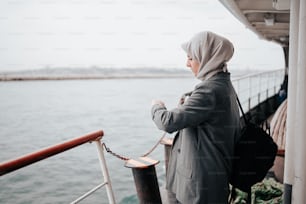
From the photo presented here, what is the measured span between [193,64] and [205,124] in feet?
0.78

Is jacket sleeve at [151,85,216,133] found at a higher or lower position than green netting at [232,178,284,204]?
higher

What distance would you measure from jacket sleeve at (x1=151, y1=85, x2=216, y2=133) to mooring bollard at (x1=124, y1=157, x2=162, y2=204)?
2.75 feet

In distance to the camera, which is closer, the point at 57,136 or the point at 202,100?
the point at 202,100

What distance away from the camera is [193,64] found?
47.8 inches

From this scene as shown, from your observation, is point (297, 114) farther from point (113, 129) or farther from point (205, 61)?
point (113, 129)

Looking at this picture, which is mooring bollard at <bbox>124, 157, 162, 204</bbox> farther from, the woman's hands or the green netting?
the woman's hands

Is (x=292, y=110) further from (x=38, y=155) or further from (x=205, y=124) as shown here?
(x=38, y=155)

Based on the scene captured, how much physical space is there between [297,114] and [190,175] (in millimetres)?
489

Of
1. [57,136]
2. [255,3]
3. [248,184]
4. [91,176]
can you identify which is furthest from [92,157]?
[248,184]

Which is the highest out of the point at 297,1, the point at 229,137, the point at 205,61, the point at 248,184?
the point at 297,1

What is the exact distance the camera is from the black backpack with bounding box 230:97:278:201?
1249 mm

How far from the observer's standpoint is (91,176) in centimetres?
1041

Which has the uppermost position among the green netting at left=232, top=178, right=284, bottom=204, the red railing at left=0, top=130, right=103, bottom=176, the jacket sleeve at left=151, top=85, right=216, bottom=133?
the jacket sleeve at left=151, top=85, right=216, bottom=133

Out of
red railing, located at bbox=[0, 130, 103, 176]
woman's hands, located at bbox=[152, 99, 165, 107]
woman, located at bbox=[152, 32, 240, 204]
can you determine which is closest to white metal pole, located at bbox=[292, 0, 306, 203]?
woman, located at bbox=[152, 32, 240, 204]
